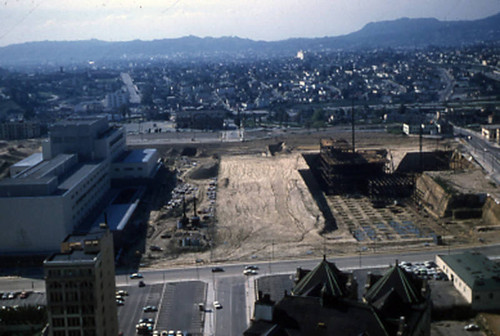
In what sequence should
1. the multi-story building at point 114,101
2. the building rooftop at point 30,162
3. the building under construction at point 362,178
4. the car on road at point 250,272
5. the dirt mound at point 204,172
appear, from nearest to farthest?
the car on road at point 250,272, the building under construction at point 362,178, the building rooftop at point 30,162, the dirt mound at point 204,172, the multi-story building at point 114,101

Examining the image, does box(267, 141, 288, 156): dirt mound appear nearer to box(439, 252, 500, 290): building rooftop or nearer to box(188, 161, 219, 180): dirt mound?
box(188, 161, 219, 180): dirt mound

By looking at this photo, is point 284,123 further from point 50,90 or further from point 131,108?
point 50,90

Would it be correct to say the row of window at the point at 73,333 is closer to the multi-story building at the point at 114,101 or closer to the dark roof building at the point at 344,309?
the dark roof building at the point at 344,309

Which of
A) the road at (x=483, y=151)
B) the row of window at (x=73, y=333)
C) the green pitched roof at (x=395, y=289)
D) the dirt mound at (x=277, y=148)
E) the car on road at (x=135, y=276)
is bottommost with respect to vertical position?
the car on road at (x=135, y=276)

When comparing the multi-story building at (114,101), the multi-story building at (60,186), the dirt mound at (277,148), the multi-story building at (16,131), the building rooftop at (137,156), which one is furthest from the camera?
the multi-story building at (114,101)

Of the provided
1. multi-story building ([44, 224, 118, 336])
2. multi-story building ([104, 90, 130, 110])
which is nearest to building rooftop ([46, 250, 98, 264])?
multi-story building ([44, 224, 118, 336])

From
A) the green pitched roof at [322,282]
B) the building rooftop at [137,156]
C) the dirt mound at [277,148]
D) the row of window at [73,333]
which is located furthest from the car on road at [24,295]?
the dirt mound at [277,148]
